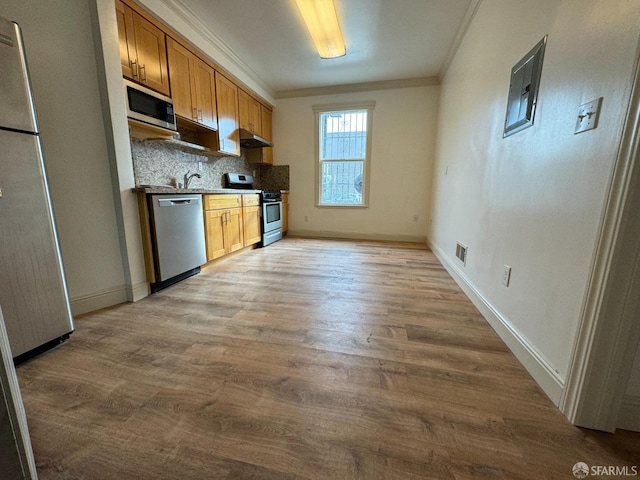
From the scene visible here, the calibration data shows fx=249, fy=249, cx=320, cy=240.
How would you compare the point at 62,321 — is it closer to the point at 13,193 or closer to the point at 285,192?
the point at 13,193

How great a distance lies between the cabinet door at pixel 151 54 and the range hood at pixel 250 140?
1384 mm

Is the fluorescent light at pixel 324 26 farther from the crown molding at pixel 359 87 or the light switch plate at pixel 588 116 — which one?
the light switch plate at pixel 588 116

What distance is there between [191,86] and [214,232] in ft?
5.43

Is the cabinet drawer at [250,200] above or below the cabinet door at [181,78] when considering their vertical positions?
below

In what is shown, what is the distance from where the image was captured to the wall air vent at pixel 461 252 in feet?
7.65

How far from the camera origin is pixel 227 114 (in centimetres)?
346

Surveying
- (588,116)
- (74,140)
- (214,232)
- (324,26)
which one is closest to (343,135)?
(324,26)

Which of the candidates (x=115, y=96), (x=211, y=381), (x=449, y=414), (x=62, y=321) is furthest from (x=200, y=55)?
(x=449, y=414)

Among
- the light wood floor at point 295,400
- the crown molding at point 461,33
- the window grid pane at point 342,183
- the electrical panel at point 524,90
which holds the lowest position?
the light wood floor at point 295,400

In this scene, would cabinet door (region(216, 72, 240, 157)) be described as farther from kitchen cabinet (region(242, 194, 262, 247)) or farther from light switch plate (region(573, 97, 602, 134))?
light switch plate (region(573, 97, 602, 134))

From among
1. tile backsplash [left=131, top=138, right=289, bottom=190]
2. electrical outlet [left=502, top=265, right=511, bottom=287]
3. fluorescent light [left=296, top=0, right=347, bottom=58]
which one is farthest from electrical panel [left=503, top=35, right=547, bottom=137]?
tile backsplash [left=131, top=138, right=289, bottom=190]

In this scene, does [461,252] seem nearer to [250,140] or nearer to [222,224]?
[222,224]

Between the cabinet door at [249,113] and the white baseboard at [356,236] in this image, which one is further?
the white baseboard at [356,236]

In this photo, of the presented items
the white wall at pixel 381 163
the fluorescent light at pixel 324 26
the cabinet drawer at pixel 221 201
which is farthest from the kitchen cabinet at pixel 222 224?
the fluorescent light at pixel 324 26
